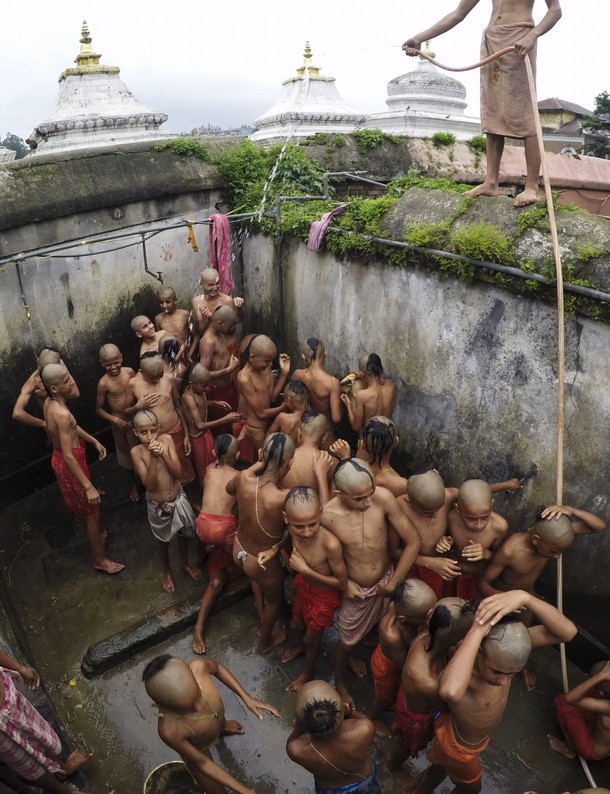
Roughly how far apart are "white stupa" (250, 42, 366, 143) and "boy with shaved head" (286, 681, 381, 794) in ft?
29.0

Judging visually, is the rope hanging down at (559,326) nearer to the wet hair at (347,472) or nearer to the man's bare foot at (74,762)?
the wet hair at (347,472)

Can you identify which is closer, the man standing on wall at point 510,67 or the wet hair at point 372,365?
the man standing on wall at point 510,67

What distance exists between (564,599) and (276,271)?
526cm

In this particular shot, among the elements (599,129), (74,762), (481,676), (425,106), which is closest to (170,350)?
(74,762)

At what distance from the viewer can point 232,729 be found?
13.2ft

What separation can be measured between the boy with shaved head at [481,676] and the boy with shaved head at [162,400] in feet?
11.4

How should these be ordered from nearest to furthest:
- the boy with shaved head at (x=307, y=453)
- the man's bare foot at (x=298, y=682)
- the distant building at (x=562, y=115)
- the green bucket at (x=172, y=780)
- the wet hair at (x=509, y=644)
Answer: the wet hair at (x=509, y=644) < the green bucket at (x=172, y=780) < the man's bare foot at (x=298, y=682) < the boy with shaved head at (x=307, y=453) < the distant building at (x=562, y=115)

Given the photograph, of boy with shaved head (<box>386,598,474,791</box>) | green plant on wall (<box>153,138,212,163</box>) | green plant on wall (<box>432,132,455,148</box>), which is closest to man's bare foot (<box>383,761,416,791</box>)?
boy with shaved head (<box>386,598,474,791</box>)

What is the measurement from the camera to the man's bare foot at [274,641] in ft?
15.5

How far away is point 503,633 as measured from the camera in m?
2.86

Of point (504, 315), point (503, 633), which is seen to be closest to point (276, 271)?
point (504, 315)

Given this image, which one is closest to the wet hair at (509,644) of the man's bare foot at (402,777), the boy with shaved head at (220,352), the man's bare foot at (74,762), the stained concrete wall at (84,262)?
the man's bare foot at (402,777)

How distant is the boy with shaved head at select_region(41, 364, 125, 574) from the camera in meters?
5.05

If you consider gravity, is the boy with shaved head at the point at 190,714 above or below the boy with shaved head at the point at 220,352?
below
